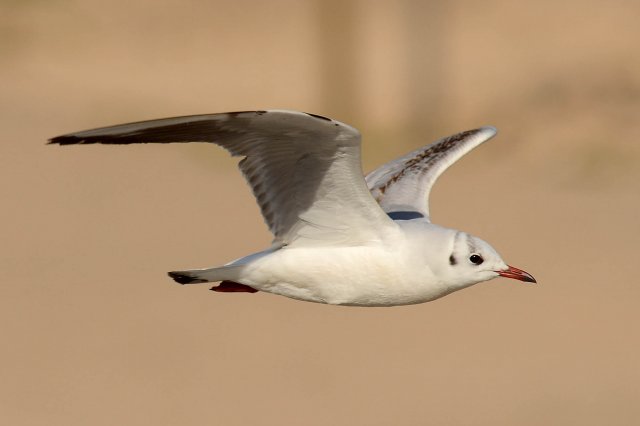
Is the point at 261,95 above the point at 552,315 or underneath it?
above

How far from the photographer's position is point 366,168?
24422mm

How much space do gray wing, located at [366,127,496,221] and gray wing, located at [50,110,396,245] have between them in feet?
3.39

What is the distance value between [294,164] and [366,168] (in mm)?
14639

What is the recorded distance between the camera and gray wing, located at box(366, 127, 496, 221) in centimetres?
1139

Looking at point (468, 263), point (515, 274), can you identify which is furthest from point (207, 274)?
point (515, 274)

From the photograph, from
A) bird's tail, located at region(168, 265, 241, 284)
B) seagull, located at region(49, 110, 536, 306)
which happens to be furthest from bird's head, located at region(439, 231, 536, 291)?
bird's tail, located at region(168, 265, 241, 284)

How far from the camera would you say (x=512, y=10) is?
101 feet

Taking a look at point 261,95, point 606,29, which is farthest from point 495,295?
point 606,29

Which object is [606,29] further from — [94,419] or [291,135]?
[291,135]

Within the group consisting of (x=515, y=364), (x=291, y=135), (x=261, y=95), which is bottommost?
(x=515, y=364)

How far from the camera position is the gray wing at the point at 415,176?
37.4 feet

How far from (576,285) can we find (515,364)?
103 inches

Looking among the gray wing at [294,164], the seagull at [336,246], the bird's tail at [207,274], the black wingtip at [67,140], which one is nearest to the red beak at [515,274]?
the seagull at [336,246]

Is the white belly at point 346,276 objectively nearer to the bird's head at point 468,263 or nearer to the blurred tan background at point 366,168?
the bird's head at point 468,263
